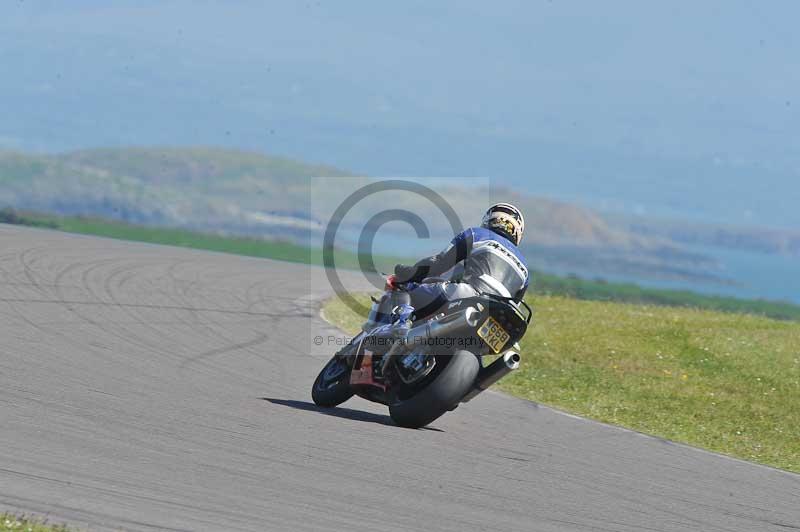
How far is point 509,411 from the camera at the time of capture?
13.3 m

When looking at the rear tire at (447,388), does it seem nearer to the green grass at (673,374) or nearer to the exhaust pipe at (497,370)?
the exhaust pipe at (497,370)

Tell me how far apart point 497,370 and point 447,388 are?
41 cm

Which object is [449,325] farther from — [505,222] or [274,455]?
[274,455]

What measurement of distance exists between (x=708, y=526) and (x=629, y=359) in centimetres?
1023

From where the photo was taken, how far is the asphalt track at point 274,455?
765cm

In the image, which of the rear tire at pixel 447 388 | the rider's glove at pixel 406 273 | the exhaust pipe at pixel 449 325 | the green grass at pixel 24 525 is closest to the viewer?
the green grass at pixel 24 525

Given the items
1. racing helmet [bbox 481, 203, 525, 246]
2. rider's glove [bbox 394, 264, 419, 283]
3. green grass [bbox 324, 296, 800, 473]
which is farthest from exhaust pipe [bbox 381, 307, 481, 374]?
green grass [bbox 324, 296, 800, 473]

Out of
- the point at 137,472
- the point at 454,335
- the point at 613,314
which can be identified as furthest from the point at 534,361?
the point at 137,472

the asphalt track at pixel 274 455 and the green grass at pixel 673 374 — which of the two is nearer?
the asphalt track at pixel 274 455

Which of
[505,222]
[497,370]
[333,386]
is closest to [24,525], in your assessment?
[497,370]

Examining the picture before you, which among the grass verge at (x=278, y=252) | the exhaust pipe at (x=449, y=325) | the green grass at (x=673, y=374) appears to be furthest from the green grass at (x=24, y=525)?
the grass verge at (x=278, y=252)

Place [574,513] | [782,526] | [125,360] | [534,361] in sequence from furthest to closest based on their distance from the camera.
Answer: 1. [534,361]
2. [125,360]
3. [782,526]
4. [574,513]

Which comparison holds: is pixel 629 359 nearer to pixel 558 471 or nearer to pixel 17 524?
pixel 558 471

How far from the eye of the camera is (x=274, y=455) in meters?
9.02
